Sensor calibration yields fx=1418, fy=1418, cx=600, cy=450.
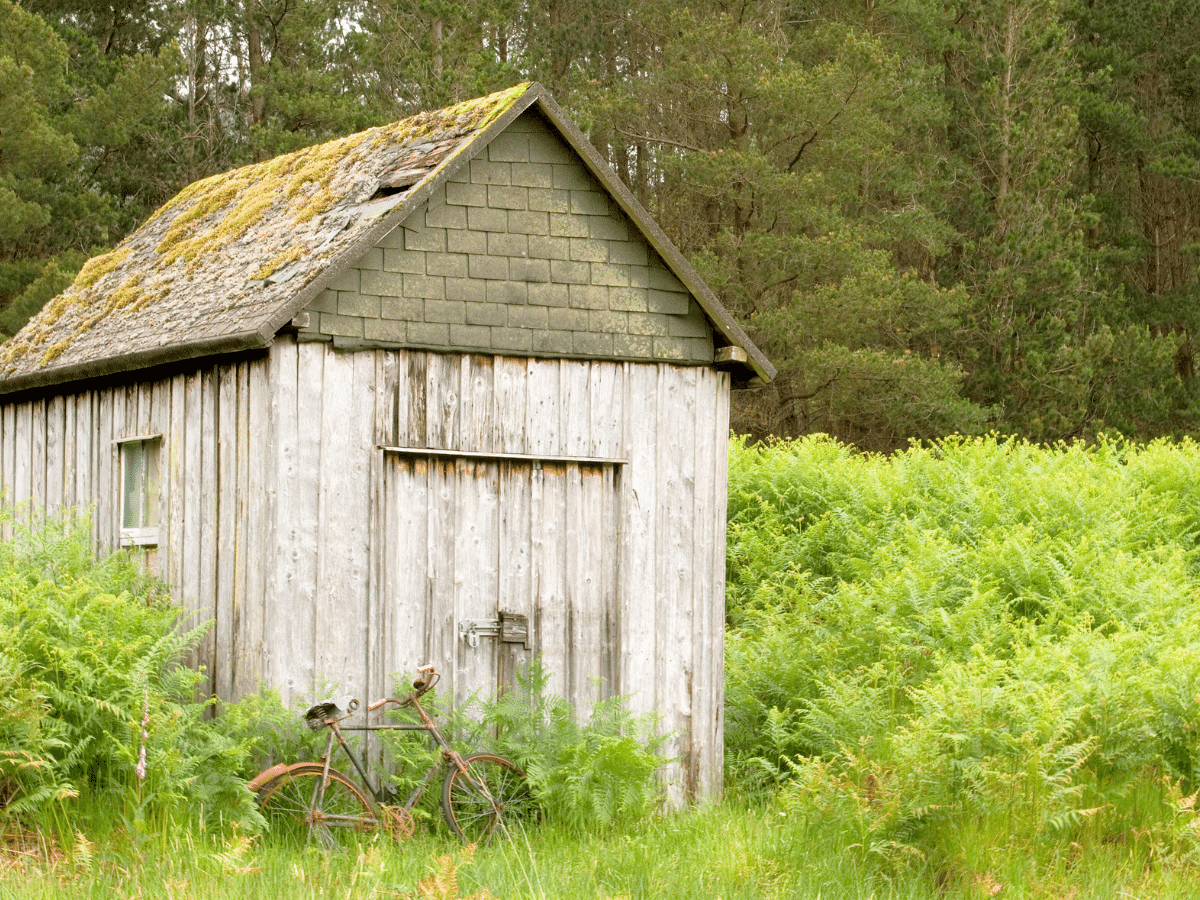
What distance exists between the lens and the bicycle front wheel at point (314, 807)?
8.16 metres

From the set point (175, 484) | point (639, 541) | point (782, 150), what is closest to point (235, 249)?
point (175, 484)

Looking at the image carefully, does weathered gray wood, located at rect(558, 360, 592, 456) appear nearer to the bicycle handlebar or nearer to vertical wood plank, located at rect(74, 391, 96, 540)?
the bicycle handlebar

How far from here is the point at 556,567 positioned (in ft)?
32.3

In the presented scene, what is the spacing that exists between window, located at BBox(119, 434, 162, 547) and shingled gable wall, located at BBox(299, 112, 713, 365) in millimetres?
2097

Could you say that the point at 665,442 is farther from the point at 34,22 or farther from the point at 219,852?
the point at 34,22

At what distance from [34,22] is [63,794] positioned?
2093 centimetres

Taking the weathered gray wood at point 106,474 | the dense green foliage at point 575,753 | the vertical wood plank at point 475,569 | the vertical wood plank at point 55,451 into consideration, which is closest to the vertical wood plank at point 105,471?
the weathered gray wood at point 106,474

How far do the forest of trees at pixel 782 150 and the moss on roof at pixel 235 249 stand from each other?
489 inches

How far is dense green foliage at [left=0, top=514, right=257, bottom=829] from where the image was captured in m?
7.71

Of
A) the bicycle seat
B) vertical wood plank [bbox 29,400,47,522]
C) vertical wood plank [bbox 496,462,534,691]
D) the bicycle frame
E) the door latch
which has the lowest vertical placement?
the bicycle frame

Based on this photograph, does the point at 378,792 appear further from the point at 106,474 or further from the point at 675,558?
the point at 106,474

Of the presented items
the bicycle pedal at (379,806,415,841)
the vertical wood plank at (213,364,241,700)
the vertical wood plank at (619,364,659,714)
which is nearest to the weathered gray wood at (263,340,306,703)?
the vertical wood plank at (213,364,241,700)

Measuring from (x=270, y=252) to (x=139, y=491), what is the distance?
208 centimetres

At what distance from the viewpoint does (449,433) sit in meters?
9.62
